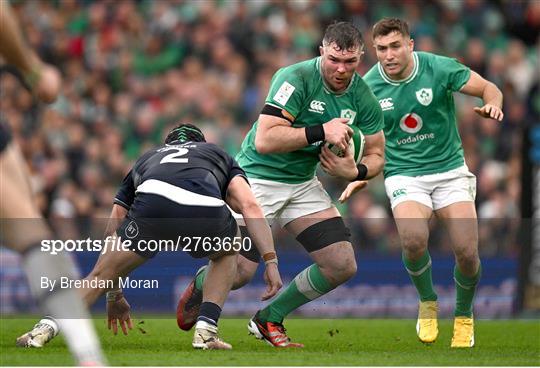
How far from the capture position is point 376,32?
976 centimetres

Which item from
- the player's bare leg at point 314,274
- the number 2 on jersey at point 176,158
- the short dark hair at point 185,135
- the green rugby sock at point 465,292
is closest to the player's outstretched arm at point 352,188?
the player's bare leg at point 314,274

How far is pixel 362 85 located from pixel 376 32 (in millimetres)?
701

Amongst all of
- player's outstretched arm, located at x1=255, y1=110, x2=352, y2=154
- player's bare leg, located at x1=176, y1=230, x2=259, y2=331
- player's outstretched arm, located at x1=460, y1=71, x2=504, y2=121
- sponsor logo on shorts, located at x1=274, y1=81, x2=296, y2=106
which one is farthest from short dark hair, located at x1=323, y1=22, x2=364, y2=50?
player's bare leg, located at x1=176, y1=230, x2=259, y2=331

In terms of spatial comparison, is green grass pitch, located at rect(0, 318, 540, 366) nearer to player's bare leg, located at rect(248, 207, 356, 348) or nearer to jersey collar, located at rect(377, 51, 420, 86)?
player's bare leg, located at rect(248, 207, 356, 348)

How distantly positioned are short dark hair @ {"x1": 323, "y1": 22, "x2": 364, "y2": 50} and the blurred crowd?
5.85 meters

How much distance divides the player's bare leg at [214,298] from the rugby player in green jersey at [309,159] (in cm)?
54

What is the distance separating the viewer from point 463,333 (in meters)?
9.55

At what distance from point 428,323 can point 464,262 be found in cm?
56

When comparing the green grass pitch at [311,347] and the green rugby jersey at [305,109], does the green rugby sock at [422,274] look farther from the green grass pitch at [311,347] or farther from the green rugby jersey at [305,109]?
the green rugby jersey at [305,109]

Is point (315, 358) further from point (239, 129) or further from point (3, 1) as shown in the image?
point (239, 129)

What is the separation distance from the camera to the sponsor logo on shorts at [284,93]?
8945mm

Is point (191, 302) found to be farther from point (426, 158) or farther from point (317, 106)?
point (426, 158)

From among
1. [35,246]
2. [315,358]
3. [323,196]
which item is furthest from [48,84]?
[323,196]

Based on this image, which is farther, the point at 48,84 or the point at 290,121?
the point at 290,121
